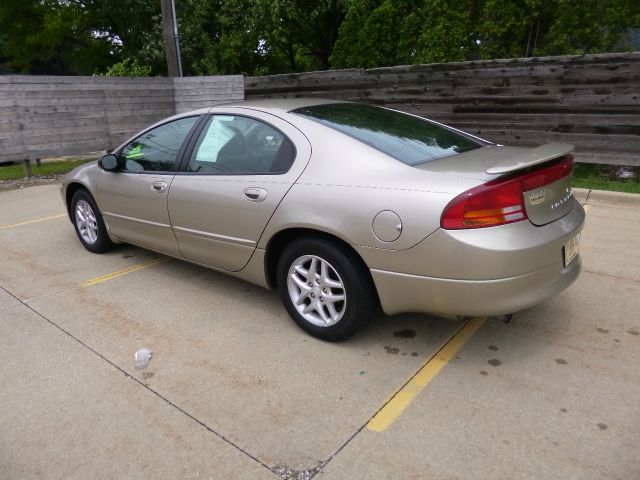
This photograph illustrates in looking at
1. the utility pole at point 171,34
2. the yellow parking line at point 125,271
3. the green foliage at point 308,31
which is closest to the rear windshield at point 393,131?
the yellow parking line at point 125,271

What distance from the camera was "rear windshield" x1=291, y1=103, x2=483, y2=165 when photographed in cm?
312

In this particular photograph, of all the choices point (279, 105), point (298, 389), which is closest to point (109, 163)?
point (279, 105)

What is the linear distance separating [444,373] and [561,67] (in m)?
6.04

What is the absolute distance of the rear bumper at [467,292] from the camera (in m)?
2.62

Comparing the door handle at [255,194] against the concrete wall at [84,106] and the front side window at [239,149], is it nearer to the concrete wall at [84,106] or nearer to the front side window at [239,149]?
the front side window at [239,149]

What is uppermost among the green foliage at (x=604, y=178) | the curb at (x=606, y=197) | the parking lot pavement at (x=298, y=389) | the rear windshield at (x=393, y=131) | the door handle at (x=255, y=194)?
the rear windshield at (x=393, y=131)

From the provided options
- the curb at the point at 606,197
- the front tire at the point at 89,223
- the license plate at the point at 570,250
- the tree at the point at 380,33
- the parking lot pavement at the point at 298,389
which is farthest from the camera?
the tree at the point at 380,33

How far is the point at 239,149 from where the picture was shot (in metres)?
3.61

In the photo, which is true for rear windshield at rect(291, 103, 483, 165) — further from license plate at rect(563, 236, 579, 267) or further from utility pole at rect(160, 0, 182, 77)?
utility pole at rect(160, 0, 182, 77)

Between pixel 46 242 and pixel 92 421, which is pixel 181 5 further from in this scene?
pixel 92 421

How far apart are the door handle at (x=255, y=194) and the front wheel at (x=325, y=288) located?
37cm

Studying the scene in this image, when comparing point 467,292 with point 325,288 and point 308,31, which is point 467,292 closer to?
point 325,288

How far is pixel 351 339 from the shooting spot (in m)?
3.25

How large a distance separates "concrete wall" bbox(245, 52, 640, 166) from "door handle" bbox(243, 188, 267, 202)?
5828 mm
